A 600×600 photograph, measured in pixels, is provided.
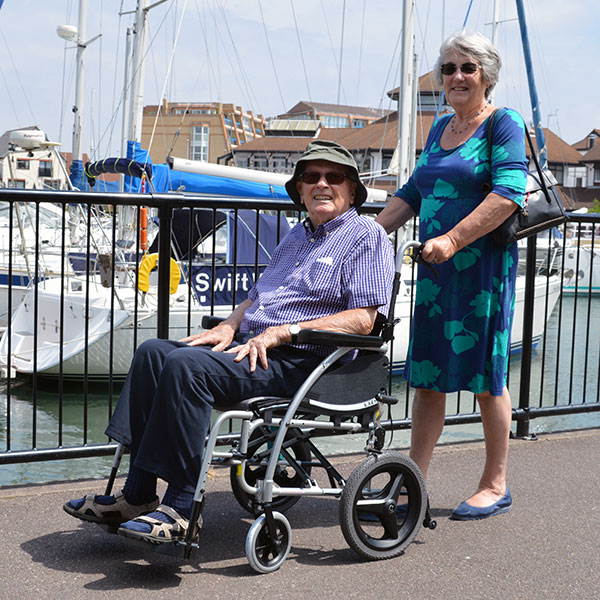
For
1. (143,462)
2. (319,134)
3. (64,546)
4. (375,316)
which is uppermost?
(319,134)

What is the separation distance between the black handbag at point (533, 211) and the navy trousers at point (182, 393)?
3.10 ft

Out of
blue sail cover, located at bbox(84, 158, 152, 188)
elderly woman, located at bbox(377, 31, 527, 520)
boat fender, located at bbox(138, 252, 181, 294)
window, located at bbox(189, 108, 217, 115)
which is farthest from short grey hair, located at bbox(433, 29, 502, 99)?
window, located at bbox(189, 108, 217, 115)

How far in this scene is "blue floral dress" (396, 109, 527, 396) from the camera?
130 inches

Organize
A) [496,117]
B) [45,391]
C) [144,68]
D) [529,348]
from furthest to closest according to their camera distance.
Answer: [144,68], [45,391], [529,348], [496,117]

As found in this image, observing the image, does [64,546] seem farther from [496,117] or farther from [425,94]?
[425,94]

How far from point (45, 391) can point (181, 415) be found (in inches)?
353

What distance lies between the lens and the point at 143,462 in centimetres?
270

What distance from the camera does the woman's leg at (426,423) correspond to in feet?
11.6

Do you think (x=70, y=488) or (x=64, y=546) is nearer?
(x=64, y=546)

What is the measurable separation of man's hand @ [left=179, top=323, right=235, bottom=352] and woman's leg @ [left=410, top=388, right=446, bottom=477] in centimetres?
90

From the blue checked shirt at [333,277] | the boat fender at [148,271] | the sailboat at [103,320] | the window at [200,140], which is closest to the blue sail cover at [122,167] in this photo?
the sailboat at [103,320]

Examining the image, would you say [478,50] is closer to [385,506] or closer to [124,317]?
[385,506]

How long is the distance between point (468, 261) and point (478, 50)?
2.71 feet

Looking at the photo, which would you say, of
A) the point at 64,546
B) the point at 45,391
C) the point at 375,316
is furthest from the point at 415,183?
the point at 45,391
